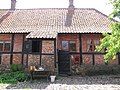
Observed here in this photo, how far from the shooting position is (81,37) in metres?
20.2

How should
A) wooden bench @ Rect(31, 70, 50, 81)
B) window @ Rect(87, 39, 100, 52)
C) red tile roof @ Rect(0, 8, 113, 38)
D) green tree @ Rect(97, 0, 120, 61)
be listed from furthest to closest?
1. window @ Rect(87, 39, 100, 52)
2. red tile roof @ Rect(0, 8, 113, 38)
3. wooden bench @ Rect(31, 70, 50, 81)
4. green tree @ Rect(97, 0, 120, 61)

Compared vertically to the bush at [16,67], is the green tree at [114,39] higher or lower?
higher

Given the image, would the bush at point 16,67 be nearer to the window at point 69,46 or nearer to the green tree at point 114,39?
the window at point 69,46

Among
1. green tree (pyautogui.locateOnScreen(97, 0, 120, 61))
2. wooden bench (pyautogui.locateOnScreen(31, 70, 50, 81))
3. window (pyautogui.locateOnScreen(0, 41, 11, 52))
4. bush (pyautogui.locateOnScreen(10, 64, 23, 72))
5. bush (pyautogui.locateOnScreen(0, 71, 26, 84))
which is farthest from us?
window (pyautogui.locateOnScreen(0, 41, 11, 52))

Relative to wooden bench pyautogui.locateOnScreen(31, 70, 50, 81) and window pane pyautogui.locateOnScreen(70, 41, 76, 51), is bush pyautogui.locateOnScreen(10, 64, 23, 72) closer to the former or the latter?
wooden bench pyautogui.locateOnScreen(31, 70, 50, 81)

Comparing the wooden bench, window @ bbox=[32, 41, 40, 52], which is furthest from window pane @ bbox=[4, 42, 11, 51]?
the wooden bench

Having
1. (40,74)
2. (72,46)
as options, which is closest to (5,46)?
(40,74)

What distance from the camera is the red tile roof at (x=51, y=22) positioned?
65.4 ft

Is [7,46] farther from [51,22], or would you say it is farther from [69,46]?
[69,46]

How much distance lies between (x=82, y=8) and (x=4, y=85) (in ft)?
45.5

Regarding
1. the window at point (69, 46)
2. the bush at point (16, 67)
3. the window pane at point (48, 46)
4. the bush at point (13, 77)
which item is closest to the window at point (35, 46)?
the window pane at point (48, 46)

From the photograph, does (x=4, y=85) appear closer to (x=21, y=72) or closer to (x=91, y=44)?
(x=21, y=72)

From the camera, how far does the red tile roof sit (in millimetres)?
19938

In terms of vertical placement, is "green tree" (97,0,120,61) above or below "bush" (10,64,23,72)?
above
